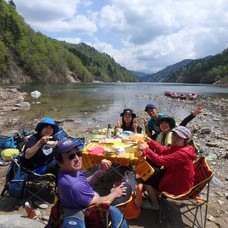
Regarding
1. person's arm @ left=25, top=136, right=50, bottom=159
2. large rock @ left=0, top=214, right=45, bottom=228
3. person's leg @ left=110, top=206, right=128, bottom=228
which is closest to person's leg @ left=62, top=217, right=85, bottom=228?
person's leg @ left=110, top=206, right=128, bottom=228

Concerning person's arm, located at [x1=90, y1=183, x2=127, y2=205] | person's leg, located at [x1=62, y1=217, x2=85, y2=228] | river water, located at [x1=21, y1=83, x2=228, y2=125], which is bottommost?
river water, located at [x1=21, y1=83, x2=228, y2=125]

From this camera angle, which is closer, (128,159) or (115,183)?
(128,159)

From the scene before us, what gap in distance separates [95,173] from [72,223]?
3.12ft

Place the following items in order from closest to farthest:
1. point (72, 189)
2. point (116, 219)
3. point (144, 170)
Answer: point (72, 189) → point (116, 219) → point (144, 170)

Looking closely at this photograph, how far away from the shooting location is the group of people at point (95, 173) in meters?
2.18

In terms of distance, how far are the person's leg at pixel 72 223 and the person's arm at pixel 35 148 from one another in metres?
1.87

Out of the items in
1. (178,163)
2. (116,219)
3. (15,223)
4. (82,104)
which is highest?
(178,163)

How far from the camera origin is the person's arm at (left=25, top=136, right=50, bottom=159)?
3.71 metres

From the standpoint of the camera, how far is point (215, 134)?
9812 millimetres

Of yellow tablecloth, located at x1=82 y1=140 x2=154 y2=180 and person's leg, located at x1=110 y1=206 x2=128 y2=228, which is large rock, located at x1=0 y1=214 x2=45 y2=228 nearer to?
person's leg, located at x1=110 y1=206 x2=128 y2=228

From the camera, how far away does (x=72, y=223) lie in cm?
213

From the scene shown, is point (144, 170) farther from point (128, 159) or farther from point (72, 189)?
point (72, 189)

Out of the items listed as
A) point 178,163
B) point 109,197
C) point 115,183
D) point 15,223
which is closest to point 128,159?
point 115,183

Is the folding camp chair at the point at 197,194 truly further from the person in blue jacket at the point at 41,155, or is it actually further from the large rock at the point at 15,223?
the person in blue jacket at the point at 41,155
